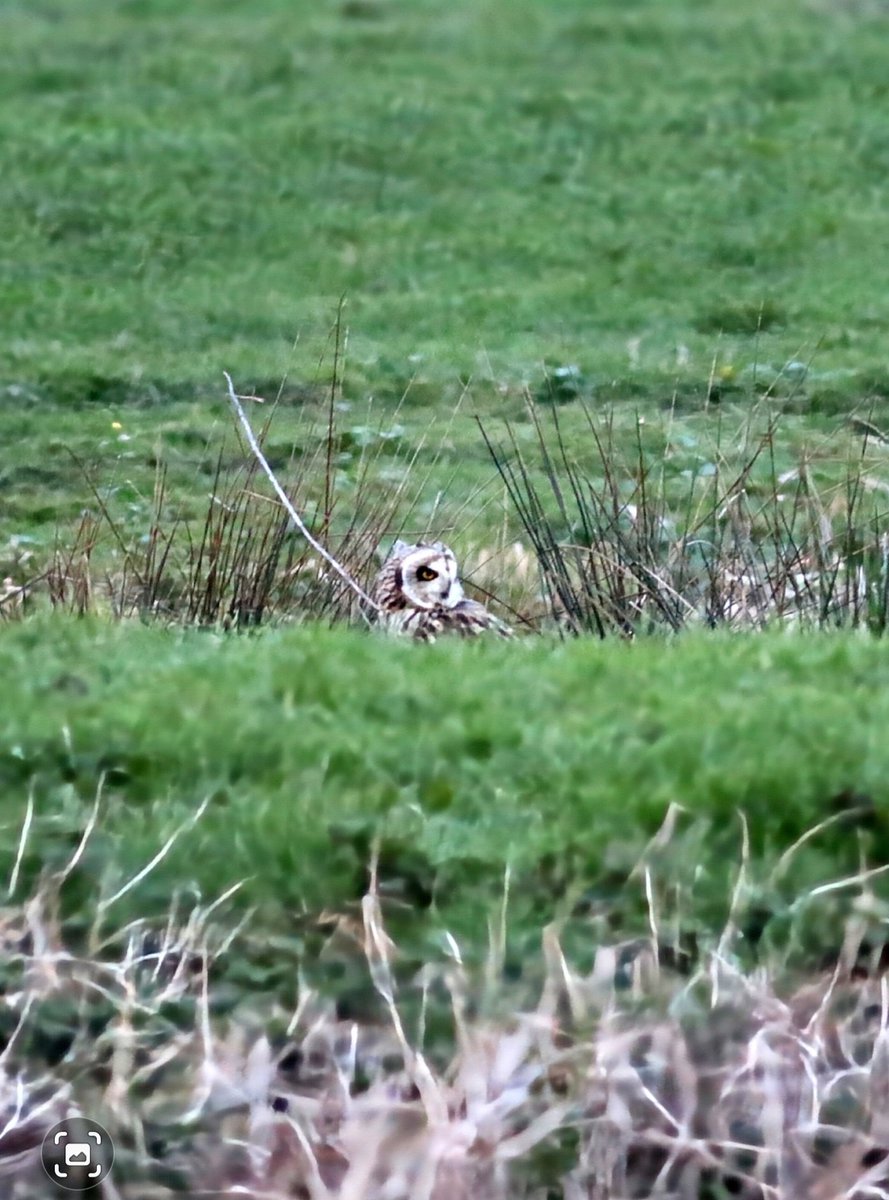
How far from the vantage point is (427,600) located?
8.50m

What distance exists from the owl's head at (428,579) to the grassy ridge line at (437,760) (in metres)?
1.14

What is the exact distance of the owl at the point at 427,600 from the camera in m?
8.47

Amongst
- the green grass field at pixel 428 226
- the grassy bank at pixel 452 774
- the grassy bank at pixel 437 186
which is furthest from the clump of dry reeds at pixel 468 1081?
the grassy bank at pixel 437 186

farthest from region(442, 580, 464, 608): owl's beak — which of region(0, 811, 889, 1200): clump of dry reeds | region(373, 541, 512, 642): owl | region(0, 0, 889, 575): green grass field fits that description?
region(0, 811, 889, 1200): clump of dry reeds

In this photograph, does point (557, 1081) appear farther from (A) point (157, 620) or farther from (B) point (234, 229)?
(B) point (234, 229)

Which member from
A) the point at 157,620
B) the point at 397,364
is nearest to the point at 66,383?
the point at 397,364

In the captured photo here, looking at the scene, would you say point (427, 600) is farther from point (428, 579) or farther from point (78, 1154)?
point (78, 1154)

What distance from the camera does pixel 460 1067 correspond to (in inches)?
215

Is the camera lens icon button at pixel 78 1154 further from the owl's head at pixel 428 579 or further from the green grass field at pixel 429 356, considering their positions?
the owl's head at pixel 428 579

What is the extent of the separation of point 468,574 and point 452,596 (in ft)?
3.61

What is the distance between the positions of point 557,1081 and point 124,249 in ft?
50.9

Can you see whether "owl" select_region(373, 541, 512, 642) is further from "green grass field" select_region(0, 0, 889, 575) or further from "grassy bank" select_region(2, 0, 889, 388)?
"grassy bank" select_region(2, 0, 889, 388)

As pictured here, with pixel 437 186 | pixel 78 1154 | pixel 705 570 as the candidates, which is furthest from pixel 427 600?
pixel 437 186

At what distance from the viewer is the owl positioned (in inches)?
333
